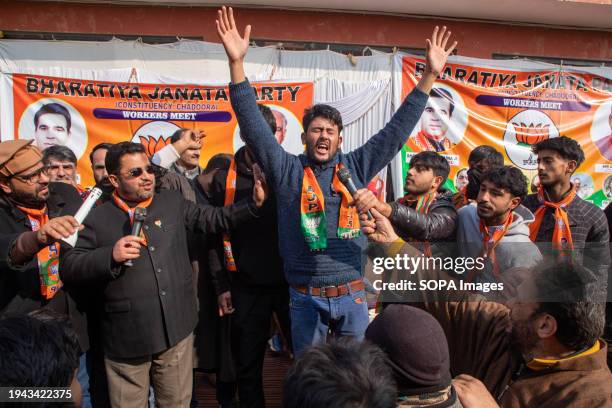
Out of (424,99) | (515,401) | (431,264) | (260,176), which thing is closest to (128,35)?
(260,176)

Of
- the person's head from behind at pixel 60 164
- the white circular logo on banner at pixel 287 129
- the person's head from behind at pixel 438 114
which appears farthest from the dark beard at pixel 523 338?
the person's head from behind at pixel 438 114

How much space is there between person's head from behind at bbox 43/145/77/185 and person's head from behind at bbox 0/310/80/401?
8.18 feet

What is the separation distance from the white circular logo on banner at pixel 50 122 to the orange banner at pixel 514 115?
13.9 feet

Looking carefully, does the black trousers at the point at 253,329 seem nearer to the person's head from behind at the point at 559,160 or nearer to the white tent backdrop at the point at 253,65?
the person's head from behind at the point at 559,160

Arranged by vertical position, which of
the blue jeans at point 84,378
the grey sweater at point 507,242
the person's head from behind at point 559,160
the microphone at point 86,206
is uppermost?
the person's head from behind at point 559,160

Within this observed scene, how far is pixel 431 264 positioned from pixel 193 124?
3906 millimetres

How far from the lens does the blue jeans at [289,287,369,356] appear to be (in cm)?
221

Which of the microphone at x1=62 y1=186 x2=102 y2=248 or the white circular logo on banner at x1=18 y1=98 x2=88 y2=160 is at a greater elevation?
the white circular logo on banner at x1=18 y1=98 x2=88 y2=160

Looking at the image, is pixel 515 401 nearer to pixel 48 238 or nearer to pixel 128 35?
pixel 48 238

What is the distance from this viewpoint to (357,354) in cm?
100

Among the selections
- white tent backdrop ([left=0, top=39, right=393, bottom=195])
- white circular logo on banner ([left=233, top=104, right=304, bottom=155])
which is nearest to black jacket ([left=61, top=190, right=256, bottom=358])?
white circular logo on banner ([left=233, top=104, right=304, bottom=155])

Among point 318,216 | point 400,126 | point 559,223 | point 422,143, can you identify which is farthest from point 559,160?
point 422,143

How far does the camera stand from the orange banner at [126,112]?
16.5 feet
